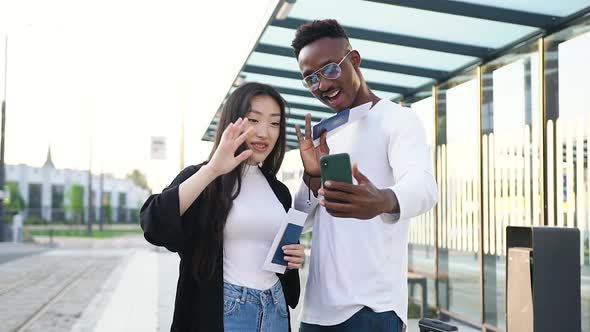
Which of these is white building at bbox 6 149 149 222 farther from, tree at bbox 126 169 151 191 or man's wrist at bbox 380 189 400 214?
man's wrist at bbox 380 189 400 214

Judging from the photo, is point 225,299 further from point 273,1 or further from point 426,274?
point 426,274

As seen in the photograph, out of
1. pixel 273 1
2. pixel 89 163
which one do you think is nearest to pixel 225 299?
pixel 273 1

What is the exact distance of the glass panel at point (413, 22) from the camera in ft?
19.4

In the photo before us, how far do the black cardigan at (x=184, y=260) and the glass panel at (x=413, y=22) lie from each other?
3.73 metres

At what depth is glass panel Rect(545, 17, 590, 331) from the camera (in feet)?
18.5

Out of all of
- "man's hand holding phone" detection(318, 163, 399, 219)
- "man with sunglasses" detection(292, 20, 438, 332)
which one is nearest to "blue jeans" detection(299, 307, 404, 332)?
"man with sunglasses" detection(292, 20, 438, 332)

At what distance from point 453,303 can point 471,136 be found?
1.85m

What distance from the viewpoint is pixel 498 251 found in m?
6.93

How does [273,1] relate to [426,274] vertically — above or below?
above

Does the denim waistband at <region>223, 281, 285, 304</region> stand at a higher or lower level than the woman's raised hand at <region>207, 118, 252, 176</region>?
lower

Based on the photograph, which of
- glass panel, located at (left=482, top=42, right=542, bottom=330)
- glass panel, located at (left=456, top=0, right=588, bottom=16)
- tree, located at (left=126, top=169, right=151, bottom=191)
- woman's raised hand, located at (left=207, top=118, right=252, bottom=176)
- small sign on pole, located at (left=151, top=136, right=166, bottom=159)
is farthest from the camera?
tree, located at (left=126, top=169, right=151, bottom=191)

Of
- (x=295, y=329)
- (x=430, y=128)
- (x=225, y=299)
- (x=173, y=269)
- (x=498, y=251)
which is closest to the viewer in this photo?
(x=225, y=299)

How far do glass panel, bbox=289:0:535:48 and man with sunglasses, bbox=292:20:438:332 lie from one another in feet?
11.6

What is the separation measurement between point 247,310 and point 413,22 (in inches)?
169
